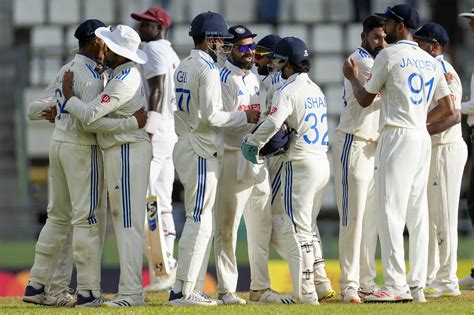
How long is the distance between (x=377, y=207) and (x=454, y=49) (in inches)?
637

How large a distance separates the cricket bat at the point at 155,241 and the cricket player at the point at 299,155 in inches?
88.5

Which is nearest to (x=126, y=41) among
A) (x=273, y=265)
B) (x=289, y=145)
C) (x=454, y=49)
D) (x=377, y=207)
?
(x=289, y=145)

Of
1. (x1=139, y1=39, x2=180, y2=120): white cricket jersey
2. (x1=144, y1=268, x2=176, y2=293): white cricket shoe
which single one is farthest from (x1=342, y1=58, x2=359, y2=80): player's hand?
(x1=144, y1=268, x2=176, y2=293): white cricket shoe

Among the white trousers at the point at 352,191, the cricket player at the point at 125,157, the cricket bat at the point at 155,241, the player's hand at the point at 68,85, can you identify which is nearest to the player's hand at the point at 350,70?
the white trousers at the point at 352,191

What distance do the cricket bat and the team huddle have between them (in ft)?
4.48

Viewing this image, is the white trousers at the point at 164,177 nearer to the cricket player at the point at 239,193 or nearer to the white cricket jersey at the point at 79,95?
the cricket player at the point at 239,193

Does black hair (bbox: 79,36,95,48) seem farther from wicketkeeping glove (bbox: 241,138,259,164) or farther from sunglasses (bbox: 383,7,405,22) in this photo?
sunglasses (bbox: 383,7,405,22)

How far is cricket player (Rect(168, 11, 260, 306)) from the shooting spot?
33.5 feet

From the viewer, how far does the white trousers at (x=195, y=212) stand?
10203mm

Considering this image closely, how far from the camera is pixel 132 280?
10305 mm

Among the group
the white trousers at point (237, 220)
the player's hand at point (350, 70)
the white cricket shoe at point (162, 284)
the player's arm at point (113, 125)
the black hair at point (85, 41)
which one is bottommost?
the white cricket shoe at point (162, 284)

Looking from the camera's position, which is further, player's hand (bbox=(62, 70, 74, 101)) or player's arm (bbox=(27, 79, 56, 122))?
player's arm (bbox=(27, 79, 56, 122))

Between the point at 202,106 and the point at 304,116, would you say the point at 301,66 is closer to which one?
the point at 304,116

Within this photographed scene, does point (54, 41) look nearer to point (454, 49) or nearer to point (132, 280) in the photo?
point (454, 49)
